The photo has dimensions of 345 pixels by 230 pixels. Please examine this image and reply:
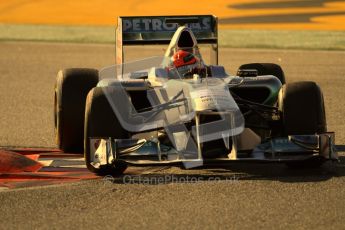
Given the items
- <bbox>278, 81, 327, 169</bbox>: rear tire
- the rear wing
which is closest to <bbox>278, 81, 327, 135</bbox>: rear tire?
<bbox>278, 81, 327, 169</bbox>: rear tire

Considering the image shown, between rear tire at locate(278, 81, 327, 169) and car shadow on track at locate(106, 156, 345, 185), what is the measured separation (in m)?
0.15

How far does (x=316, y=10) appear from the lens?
3484 centimetres

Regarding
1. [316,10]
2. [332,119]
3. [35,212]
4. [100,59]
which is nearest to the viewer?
[35,212]

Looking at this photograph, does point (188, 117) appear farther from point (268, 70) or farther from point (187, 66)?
point (268, 70)

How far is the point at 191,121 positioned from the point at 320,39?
18.0 metres

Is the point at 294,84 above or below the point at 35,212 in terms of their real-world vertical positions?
above

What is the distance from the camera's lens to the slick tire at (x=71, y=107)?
1055 centimetres

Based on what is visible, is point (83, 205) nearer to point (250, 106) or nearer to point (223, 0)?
point (250, 106)

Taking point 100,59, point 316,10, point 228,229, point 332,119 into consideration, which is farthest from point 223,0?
point 228,229

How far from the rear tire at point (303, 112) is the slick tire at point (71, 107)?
2.32 meters

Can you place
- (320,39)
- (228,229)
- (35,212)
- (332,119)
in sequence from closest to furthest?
(228,229) → (35,212) → (332,119) → (320,39)

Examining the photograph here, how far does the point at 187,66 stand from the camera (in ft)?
34.0

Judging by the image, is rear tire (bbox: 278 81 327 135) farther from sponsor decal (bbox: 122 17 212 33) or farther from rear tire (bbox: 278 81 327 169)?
sponsor decal (bbox: 122 17 212 33)

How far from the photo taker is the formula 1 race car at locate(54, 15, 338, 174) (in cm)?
880
